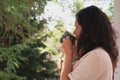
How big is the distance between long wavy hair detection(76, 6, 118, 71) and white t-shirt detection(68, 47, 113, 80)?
0.05 meters

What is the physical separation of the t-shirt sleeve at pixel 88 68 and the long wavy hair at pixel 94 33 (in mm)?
59

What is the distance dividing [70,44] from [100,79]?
0.70 ft

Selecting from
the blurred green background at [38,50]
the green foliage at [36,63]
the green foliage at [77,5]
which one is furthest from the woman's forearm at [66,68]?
the green foliage at [77,5]

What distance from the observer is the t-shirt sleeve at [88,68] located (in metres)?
1.14

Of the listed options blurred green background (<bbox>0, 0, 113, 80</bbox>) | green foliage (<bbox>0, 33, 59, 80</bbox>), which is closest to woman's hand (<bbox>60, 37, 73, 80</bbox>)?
blurred green background (<bbox>0, 0, 113, 80</bbox>)

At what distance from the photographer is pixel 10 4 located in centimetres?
133

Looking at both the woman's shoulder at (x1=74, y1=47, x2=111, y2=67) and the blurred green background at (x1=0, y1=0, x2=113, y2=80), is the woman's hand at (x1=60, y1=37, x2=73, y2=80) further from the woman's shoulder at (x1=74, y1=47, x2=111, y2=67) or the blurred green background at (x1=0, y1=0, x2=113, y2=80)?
the blurred green background at (x1=0, y1=0, x2=113, y2=80)

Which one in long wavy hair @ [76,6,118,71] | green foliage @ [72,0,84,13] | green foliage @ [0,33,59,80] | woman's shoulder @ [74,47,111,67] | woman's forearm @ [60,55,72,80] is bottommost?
green foliage @ [0,33,59,80]

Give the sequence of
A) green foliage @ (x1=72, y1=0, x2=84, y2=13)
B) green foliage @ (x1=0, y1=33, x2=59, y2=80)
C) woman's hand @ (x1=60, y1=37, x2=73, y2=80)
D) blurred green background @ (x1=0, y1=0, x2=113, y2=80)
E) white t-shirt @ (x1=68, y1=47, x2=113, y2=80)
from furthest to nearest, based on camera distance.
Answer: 1. green foliage @ (x1=72, y1=0, x2=84, y2=13)
2. green foliage @ (x1=0, y1=33, x2=59, y2=80)
3. blurred green background @ (x1=0, y1=0, x2=113, y2=80)
4. woman's hand @ (x1=60, y1=37, x2=73, y2=80)
5. white t-shirt @ (x1=68, y1=47, x2=113, y2=80)

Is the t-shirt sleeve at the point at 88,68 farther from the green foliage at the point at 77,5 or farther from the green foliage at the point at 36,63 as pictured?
the green foliage at the point at 77,5

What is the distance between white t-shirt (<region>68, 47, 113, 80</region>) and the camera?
1.14 meters

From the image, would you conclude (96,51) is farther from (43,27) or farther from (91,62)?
(43,27)

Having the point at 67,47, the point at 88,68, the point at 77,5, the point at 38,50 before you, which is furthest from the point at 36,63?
the point at 88,68

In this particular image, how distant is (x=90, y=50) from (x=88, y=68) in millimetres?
82
